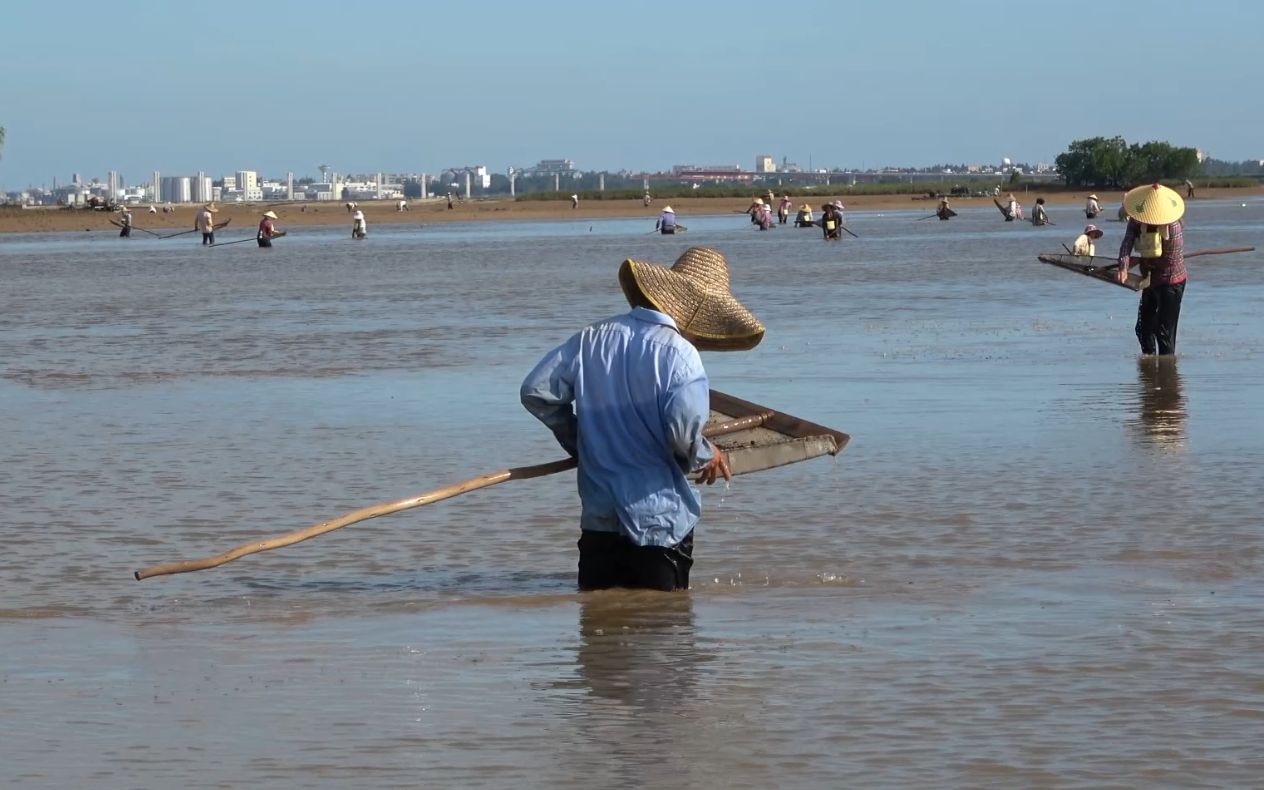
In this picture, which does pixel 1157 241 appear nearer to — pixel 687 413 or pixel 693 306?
pixel 693 306

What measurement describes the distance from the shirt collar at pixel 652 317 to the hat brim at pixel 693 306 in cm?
7

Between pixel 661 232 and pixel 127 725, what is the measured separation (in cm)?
5586

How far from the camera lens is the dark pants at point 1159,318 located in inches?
631

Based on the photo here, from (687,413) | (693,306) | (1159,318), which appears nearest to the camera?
(687,413)

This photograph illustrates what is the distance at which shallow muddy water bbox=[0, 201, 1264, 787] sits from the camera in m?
5.53

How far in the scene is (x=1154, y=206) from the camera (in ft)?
50.6

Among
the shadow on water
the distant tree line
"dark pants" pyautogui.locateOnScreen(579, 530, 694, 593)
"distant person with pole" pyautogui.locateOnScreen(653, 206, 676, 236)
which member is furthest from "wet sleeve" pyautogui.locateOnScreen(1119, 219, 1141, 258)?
the distant tree line

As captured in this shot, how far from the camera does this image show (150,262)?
4588 centimetres

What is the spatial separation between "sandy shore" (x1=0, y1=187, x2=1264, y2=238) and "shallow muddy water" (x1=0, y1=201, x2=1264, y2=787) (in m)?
59.5

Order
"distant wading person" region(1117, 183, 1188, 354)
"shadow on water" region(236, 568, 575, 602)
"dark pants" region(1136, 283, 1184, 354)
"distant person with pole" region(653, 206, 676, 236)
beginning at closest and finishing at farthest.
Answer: "shadow on water" region(236, 568, 575, 602) → "distant wading person" region(1117, 183, 1188, 354) → "dark pants" region(1136, 283, 1184, 354) → "distant person with pole" region(653, 206, 676, 236)

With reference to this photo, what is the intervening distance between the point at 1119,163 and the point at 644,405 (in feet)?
433

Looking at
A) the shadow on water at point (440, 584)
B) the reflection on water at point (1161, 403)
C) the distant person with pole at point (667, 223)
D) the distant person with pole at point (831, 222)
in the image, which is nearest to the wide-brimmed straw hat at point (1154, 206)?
the reflection on water at point (1161, 403)

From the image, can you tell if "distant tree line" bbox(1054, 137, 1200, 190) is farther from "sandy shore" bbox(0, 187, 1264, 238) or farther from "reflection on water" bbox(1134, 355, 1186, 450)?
"reflection on water" bbox(1134, 355, 1186, 450)

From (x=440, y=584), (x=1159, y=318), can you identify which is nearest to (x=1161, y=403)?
(x=1159, y=318)
